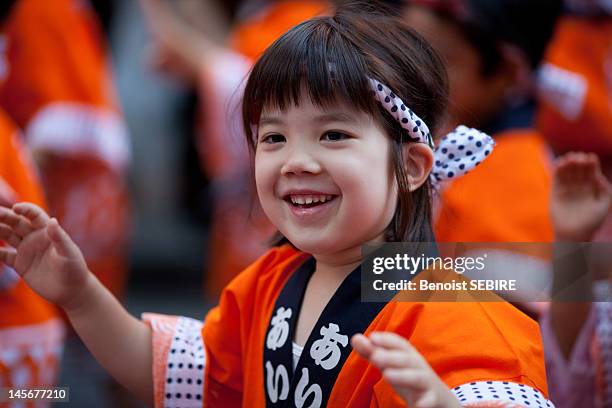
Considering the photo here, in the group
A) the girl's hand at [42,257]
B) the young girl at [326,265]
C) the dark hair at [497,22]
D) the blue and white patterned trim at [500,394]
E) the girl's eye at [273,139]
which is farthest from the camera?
the dark hair at [497,22]

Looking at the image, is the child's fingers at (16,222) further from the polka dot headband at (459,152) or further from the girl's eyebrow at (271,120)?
the polka dot headband at (459,152)

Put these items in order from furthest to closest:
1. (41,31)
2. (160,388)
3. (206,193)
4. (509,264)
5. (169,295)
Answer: (206,193) < (169,295) < (41,31) < (509,264) < (160,388)

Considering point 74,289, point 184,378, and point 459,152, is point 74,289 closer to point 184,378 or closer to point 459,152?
point 184,378

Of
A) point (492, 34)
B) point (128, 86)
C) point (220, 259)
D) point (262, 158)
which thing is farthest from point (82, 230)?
point (128, 86)

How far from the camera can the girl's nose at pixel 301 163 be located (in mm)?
1432

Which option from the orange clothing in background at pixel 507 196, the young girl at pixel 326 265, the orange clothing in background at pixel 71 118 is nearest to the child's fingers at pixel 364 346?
the young girl at pixel 326 265

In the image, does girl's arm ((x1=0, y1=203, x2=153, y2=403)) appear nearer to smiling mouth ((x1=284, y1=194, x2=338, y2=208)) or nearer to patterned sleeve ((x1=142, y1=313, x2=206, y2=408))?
patterned sleeve ((x1=142, y1=313, x2=206, y2=408))

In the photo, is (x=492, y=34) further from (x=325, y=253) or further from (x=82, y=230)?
(x=82, y=230)

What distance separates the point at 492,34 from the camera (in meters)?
2.53

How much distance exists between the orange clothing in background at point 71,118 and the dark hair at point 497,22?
136cm

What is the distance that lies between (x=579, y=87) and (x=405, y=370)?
6.23ft

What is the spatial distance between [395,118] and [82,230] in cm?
213

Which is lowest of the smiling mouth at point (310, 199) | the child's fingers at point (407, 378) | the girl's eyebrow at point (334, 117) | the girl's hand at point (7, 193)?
the child's fingers at point (407, 378)

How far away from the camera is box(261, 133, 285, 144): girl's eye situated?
1503 mm
